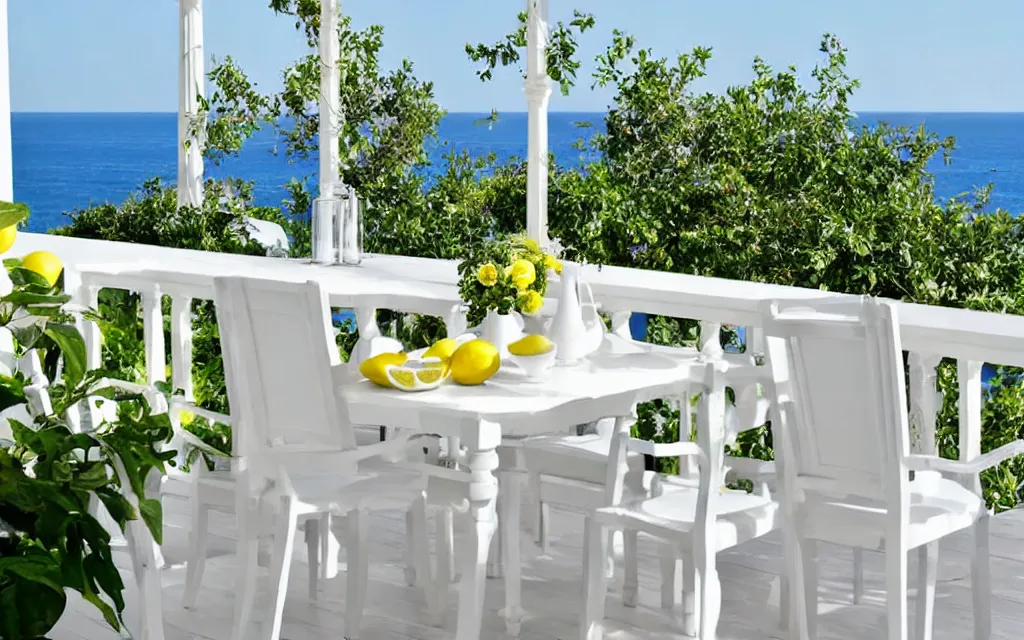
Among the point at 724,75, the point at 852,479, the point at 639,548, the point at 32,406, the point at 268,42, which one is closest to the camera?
the point at 32,406

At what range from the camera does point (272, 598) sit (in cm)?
301

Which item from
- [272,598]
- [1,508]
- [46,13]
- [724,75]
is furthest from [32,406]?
[46,13]

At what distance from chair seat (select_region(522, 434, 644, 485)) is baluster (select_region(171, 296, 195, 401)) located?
157cm

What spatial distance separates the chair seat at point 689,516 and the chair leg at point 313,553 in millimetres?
888

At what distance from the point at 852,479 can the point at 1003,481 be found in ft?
15.1

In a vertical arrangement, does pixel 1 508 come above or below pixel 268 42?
below

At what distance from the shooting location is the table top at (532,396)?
9.20 ft

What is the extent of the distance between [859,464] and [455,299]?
143 cm

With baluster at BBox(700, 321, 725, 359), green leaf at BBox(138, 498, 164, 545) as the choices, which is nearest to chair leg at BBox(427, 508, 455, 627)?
baluster at BBox(700, 321, 725, 359)

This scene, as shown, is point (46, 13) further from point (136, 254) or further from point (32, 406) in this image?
point (32, 406)

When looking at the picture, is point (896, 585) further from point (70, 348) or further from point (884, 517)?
point (70, 348)

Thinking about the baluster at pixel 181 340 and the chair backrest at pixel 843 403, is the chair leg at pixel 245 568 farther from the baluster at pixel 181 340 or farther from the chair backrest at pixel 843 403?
the baluster at pixel 181 340

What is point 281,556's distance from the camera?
2992 millimetres

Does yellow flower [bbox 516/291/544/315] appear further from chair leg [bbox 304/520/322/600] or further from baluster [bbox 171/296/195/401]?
baluster [bbox 171/296/195/401]
